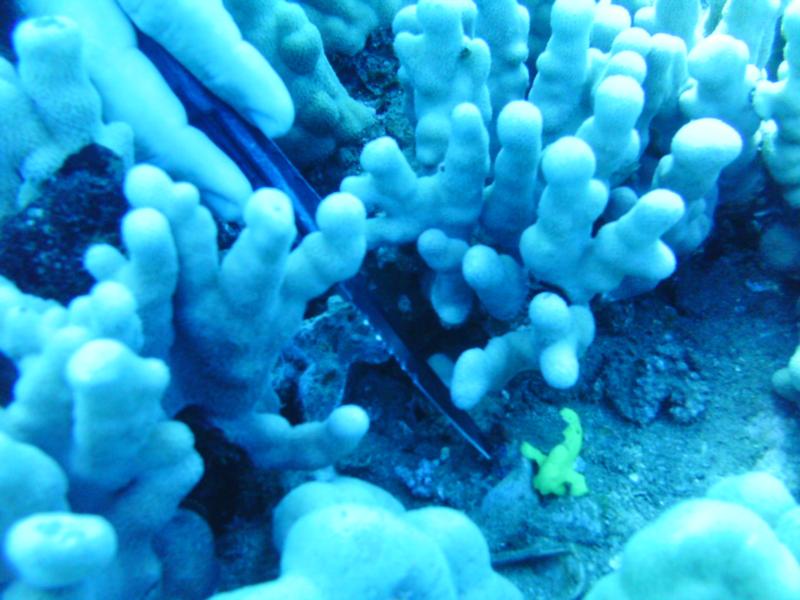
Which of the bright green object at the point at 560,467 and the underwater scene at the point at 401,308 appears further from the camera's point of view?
the bright green object at the point at 560,467

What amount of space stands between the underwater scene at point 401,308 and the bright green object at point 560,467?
0.01m

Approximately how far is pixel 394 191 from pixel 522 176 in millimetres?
382

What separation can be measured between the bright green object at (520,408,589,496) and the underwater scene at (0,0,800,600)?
1 cm

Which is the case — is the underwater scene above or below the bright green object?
above

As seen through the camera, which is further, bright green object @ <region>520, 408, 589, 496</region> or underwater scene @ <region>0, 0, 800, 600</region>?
bright green object @ <region>520, 408, 589, 496</region>

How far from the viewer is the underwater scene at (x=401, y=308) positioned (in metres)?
1.16

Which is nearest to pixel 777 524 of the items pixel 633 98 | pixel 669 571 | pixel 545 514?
pixel 669 571

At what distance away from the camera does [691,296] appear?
229 cm

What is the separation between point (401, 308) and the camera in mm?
2227

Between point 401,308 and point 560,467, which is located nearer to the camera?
point 560,467

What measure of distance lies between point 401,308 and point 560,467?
0.73m

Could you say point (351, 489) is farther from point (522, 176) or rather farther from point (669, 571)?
point (522, 176)

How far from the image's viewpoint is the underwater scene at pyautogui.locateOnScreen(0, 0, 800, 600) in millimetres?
1163

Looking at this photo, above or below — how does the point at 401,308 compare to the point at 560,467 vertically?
above
